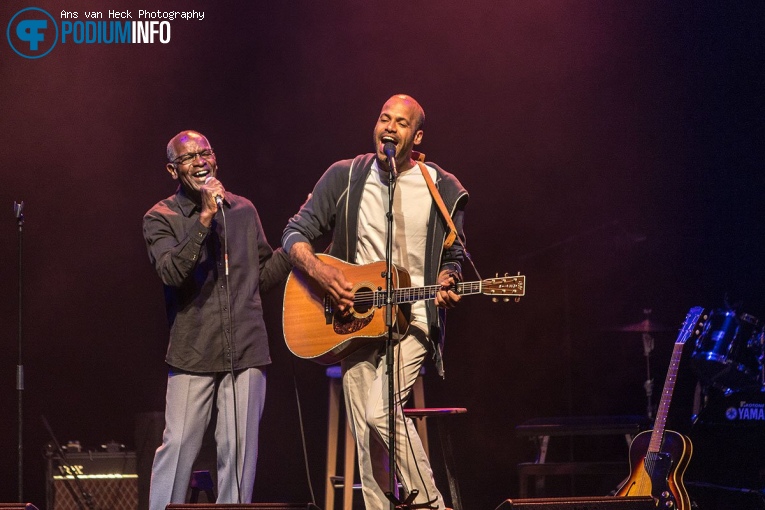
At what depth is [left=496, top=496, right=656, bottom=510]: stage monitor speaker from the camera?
13.3ft

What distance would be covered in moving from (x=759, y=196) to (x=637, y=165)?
97cm

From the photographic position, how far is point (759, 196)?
7133mm

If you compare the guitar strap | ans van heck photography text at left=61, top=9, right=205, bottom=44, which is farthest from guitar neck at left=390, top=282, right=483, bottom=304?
ans van heck photography text at left=61, top=9, right=205, bottom=44

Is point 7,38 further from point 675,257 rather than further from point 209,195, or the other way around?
point 675,257

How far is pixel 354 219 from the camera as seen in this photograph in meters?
4.75

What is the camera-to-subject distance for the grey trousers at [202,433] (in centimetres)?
466

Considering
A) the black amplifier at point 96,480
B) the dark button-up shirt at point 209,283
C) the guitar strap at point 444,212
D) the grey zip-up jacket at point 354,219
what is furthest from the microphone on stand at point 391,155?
the black amplifier at point 96,480

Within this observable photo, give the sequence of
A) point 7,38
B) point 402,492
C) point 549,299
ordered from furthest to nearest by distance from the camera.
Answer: point 549,299
point 7,38
point 402,492

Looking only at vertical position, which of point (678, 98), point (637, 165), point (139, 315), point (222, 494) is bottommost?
point (222, 494)

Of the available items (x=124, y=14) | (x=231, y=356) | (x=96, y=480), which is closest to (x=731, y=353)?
(x=231, y=356)

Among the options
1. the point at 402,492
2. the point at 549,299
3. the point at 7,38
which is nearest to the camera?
the point at 402,492

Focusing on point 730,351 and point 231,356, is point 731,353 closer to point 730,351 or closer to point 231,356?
point 730,351

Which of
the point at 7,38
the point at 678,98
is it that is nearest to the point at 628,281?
the point at 678,98

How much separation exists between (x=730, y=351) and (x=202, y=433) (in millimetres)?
3760
